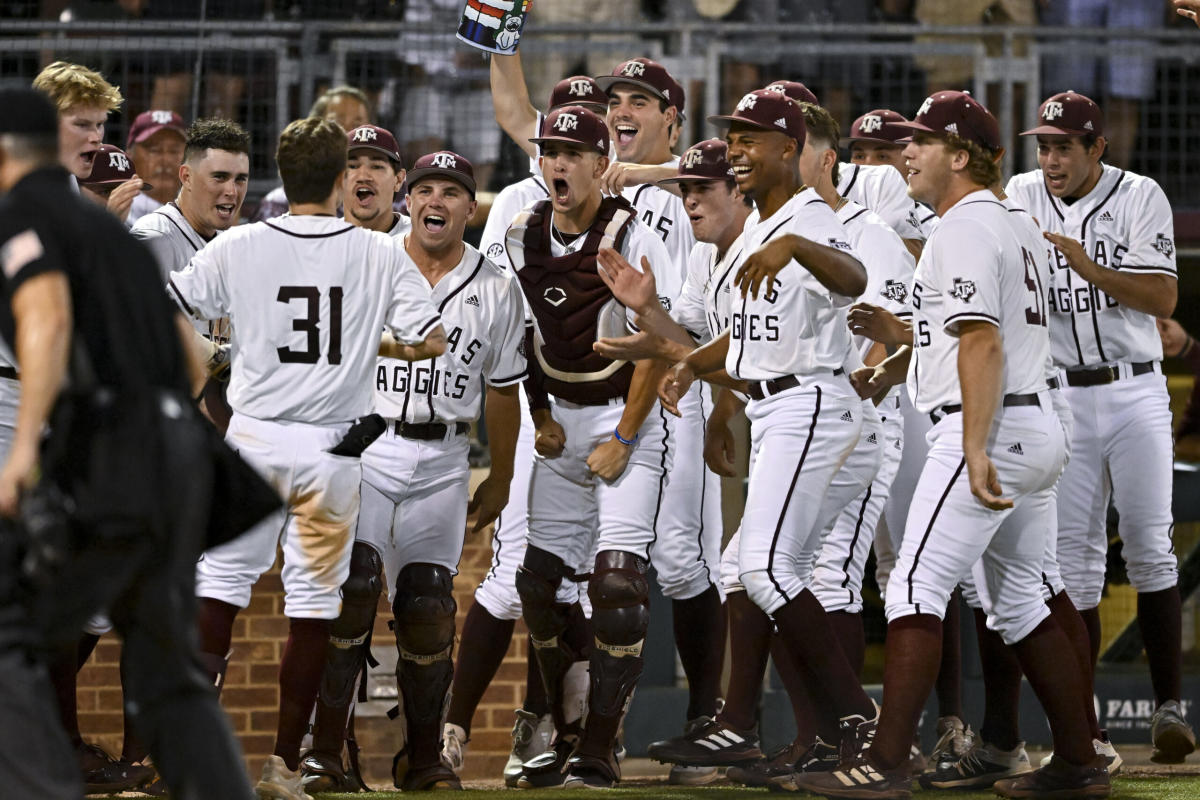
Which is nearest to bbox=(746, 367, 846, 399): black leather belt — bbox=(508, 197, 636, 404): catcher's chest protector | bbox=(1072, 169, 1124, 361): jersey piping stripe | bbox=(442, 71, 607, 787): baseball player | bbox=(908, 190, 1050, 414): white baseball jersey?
bbox=(908, 190, 1050, 414): white baseball jersey

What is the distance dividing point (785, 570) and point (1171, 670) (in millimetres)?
1771

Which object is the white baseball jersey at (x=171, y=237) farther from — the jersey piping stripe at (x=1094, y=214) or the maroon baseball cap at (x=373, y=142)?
the jersey piping stripe at (x=1094, y=214)

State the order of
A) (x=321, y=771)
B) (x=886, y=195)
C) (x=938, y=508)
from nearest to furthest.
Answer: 1. (x=938, y=508)
2. (x=321, y=771)
3. (x=886, y=195)

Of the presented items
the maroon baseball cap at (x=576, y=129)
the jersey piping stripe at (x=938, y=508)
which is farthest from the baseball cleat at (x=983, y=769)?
the maroon baseball cap at (x=576, y=129)

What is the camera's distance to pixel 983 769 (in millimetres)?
5559

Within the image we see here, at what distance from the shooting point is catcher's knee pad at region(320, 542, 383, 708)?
530cm

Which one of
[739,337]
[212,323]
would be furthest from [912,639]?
[212,323]

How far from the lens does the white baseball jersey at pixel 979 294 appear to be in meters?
4.85

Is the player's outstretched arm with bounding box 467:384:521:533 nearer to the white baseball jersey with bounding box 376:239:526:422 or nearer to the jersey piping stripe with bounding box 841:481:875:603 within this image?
the white baseball jersey with bounding box 376:239:526:422

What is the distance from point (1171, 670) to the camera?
19.5 feet

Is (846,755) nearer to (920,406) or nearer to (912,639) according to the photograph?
(912,639)

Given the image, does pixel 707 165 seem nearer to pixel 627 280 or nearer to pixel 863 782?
pixel 627 280

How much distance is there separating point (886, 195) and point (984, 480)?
6.81 ft

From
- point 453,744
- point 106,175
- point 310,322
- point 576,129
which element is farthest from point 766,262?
point 106,175
